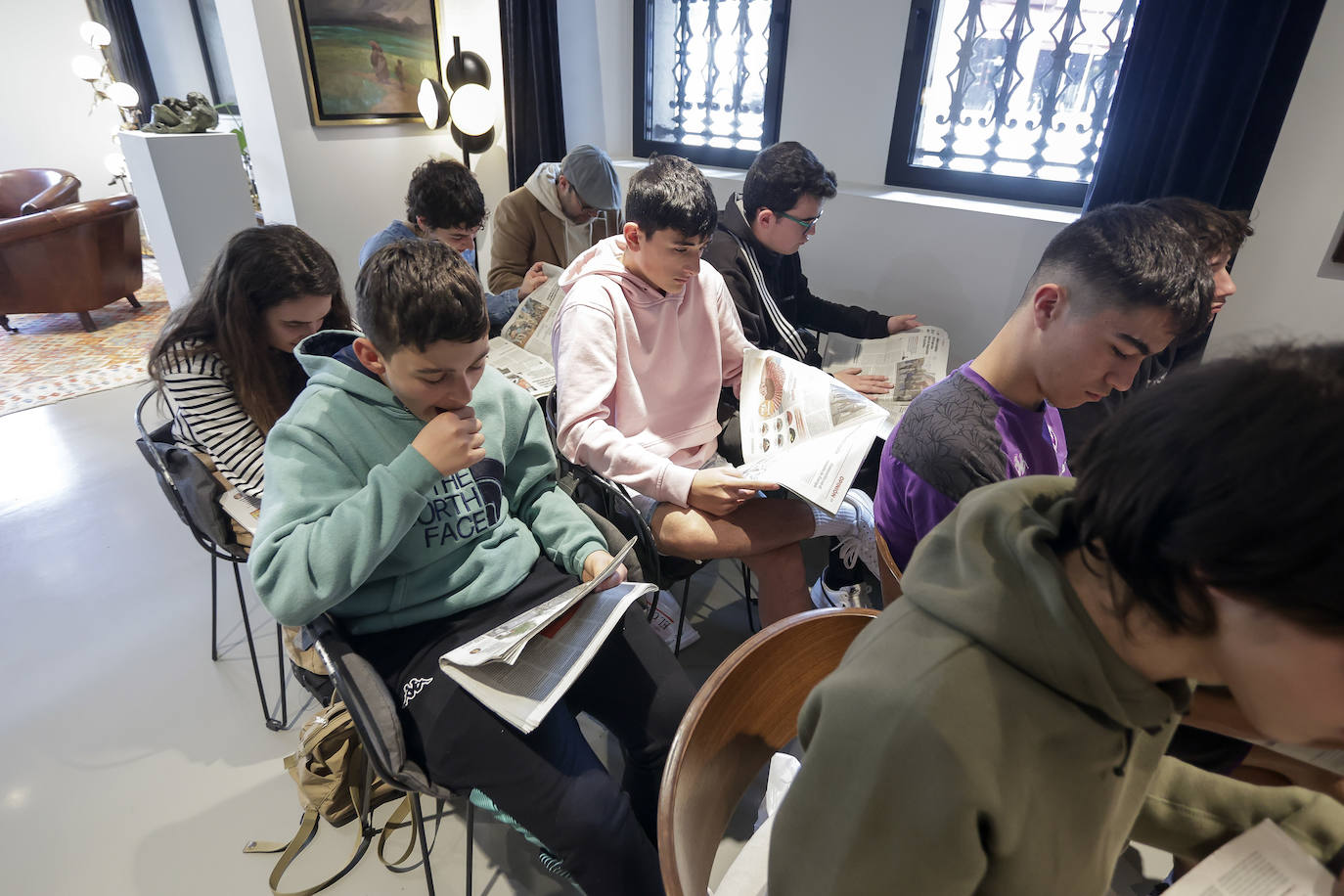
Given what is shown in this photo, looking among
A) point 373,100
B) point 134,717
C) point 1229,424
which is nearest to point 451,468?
point 1229,424

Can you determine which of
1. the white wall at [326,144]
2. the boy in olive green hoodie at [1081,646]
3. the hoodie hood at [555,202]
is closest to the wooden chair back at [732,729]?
the boy in olive green hoodie at [1081,646]

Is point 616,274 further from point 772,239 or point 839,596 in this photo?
point 839,596

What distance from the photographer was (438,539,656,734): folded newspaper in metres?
0.94

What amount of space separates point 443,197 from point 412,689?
175 cm

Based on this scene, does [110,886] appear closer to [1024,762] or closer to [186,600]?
[186,600]

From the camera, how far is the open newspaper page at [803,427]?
130 centimetres

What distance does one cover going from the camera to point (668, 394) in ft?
5.77

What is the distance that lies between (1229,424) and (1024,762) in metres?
0.30

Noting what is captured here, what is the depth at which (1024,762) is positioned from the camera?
1.79ft

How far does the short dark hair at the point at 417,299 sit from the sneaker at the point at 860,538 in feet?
3.13

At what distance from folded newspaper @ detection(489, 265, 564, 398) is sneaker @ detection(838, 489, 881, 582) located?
957mm

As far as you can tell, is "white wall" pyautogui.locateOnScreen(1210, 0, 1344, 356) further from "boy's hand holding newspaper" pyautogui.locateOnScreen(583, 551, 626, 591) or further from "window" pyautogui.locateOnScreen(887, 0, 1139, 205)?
"boy's hand holding newspaper" pyautogui.locateOnScreen(583, 551, 626, 591)

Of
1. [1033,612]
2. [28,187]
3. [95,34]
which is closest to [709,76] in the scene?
[1033,612]

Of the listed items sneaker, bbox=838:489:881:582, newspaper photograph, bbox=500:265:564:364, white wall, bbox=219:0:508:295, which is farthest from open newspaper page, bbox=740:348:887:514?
white wall, bbox=219:0:508:295
